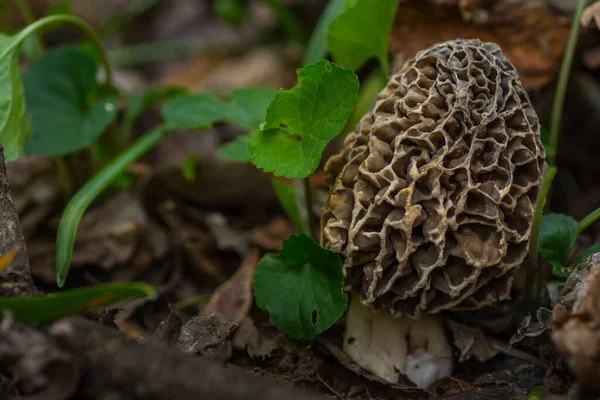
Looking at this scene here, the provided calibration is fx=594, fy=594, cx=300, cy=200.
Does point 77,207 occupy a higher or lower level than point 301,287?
higher

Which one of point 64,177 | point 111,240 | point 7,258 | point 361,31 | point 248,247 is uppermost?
point 361,31

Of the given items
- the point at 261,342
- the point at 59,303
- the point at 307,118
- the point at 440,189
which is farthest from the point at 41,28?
the point at 440,189

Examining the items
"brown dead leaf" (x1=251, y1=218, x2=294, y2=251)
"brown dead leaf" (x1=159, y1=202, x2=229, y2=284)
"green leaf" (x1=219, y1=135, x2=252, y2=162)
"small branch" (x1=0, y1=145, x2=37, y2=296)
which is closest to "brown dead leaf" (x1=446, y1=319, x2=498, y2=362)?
"brown dead leaf" (x1=251, y1=218, x2=294, y2=251)

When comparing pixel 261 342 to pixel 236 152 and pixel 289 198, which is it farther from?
pixel 236 152

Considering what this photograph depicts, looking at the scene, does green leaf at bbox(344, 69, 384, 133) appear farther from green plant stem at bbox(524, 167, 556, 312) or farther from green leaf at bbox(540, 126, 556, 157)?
green plant stem at bbox(524, 167, 556, 312)

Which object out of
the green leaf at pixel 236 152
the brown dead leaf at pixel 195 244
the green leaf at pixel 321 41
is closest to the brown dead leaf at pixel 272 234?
the brown dead leaf at pixel 195 244

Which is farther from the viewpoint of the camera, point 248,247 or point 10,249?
Result: point 248,247
